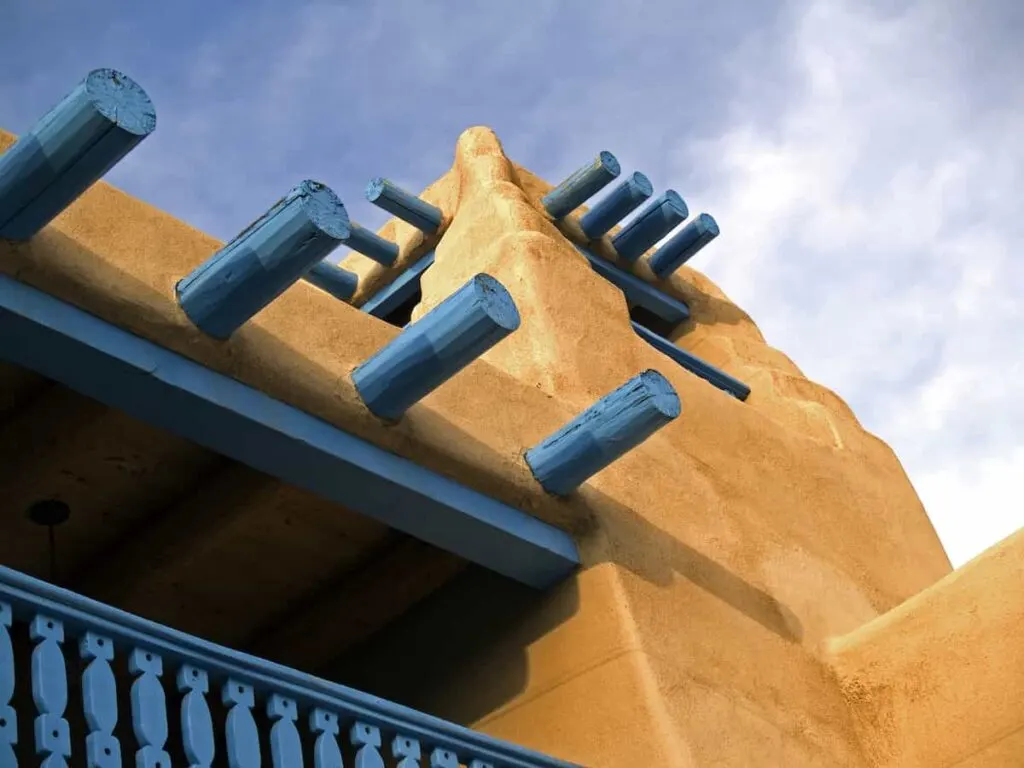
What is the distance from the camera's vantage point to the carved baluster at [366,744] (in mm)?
4346

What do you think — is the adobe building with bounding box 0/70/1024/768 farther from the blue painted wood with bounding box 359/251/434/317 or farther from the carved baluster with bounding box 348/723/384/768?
the blue painted wood with bounding box 359/251/434/317

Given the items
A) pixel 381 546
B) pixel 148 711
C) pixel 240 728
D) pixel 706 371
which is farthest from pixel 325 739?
pixel 706 371

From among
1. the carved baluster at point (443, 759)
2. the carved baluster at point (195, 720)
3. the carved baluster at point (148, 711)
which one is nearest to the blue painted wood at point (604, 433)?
the carved baluster at point (443, 759)

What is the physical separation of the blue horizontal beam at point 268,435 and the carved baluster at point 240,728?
91 centimetres

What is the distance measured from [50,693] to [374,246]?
6293 mm

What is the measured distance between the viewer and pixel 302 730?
246 inches

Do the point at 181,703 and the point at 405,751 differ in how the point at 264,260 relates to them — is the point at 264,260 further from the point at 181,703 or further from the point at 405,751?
the point at 405,751

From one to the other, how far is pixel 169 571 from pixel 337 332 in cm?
101

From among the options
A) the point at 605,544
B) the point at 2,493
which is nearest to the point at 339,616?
the point at 605,544

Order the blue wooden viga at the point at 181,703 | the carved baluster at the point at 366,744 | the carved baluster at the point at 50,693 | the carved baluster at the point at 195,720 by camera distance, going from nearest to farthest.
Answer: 1. the carved baluster at the point at 50,693
2. the blue wooden viga at the point at 181,703
3. the carved baluster at the point at 195,720
4. the carved baluster at the point at 366,744

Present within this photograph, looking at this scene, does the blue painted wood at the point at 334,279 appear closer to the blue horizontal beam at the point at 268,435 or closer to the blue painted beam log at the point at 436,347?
the blue horizontal beam at the point at 268,435

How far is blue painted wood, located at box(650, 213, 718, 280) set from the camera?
9.81 metres

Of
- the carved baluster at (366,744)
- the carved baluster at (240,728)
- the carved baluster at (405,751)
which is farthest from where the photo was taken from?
the carved baluster at (405,751)

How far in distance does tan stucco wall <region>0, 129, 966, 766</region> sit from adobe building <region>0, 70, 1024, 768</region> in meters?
0.01
